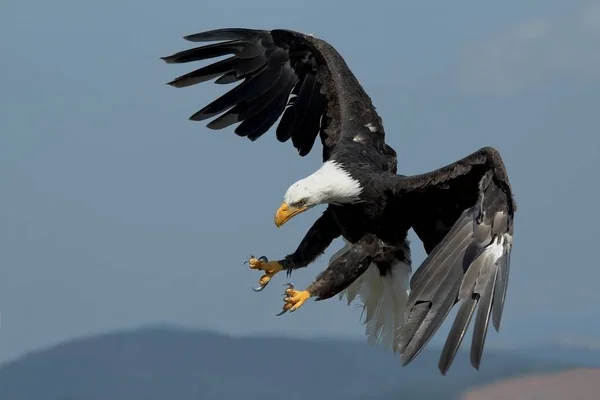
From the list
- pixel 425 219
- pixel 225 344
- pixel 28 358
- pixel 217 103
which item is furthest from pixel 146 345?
pixel 425 219

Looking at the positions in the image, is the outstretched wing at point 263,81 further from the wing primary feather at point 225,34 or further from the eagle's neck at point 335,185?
the eagle's neck at point 335,185

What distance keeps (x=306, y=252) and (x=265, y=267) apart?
260 mm

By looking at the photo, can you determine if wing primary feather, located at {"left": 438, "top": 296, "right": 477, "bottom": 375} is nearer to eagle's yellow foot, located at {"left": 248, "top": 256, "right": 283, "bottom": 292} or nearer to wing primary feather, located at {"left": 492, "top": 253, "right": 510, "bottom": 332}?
wing primary feather, located at {"left": 492, "top": 253, "right": 510, "bottom": 332}

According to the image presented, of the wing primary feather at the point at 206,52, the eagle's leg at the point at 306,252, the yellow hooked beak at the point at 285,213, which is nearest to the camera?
the yellow hooked beak at the point at 285,213

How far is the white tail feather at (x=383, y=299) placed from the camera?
30.2 ft

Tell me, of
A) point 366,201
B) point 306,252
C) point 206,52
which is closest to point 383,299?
point 306,252

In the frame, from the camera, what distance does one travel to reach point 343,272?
28.2 ft

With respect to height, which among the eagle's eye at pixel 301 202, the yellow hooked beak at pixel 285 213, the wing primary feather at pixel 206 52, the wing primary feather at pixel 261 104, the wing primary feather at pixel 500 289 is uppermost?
the wing primary feather at pixel 206 52

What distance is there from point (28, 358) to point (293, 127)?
500cm

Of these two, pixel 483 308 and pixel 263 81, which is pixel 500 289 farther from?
pixel 263 81

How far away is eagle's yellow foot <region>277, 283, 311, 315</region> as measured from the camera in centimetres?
836

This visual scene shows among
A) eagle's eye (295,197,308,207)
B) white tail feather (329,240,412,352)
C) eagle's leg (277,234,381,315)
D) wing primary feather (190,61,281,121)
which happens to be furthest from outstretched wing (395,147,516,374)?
wing primary feather (190,61,281,121)

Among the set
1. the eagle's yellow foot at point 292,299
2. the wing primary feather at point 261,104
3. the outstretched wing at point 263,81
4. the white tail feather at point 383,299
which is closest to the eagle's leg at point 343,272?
the eagle's yellow foot at point 292,299

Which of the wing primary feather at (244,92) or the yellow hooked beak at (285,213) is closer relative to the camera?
the yellow hooked beak at (285,213)
